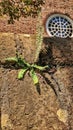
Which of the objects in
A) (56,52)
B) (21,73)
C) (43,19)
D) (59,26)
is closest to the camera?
(21,73)

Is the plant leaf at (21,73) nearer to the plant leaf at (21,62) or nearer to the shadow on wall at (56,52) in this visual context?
the plant leaf at (21,62)

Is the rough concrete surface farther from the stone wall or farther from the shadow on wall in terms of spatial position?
the stone wall

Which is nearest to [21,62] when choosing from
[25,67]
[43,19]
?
[25,67]

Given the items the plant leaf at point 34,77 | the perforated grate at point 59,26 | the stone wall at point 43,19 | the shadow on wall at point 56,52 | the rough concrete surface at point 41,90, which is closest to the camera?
the rough concrete surface at point 41,90

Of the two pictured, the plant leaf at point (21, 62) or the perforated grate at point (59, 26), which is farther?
the perforated grate at point (59, 26)

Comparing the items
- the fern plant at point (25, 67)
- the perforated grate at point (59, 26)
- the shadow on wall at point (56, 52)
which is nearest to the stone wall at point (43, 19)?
the perforated grate at point (59, 26)

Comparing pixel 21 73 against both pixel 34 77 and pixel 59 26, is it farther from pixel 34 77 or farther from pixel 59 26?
pixel 59 26
